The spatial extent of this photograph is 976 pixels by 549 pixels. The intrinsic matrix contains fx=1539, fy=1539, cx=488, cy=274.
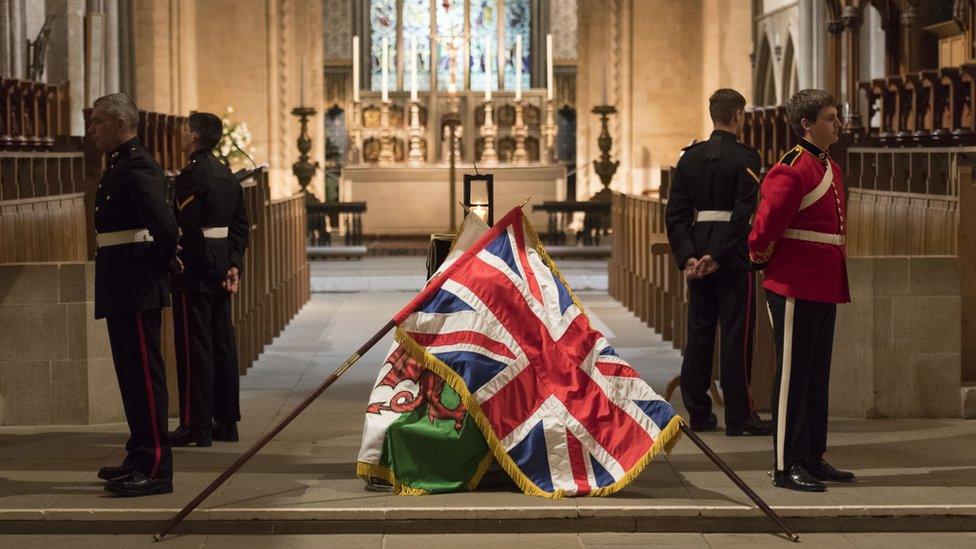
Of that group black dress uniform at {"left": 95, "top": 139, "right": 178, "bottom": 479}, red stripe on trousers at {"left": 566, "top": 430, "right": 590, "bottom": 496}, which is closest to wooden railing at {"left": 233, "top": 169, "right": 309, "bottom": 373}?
black dress uniform at {"left": 95, "top": 139, "right": 178, "bottom": 479}

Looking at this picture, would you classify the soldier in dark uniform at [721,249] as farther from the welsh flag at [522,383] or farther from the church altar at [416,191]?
the church altar at [416,191]

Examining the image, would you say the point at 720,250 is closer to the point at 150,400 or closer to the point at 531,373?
the point at 531,373

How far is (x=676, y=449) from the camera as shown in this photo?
21.4ft

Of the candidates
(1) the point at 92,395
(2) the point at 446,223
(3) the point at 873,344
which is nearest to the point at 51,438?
(1) the point at 92,395

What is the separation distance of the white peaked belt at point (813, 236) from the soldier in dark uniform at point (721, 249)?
973 millimetres

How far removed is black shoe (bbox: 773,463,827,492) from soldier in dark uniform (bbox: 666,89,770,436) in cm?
109

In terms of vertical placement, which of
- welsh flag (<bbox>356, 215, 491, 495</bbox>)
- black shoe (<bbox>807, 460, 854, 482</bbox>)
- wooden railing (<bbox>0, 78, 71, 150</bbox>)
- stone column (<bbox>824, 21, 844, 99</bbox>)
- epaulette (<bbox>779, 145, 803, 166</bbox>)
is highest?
stone column (<bbox>824, 21, 844, 99</bbox>)

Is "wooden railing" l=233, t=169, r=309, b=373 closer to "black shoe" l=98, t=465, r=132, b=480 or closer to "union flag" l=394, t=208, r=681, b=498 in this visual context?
"black shoe" l=98, t=465, r=132, b=480

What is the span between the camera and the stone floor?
17.5 feet

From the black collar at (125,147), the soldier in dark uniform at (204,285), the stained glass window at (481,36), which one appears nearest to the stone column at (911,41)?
the soldier in dark uniform at (204,285)

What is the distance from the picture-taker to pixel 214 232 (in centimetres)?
682

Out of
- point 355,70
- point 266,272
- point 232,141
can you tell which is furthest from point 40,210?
point 232,141

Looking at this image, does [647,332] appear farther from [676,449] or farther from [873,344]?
[676,449]

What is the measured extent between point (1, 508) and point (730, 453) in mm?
2903
